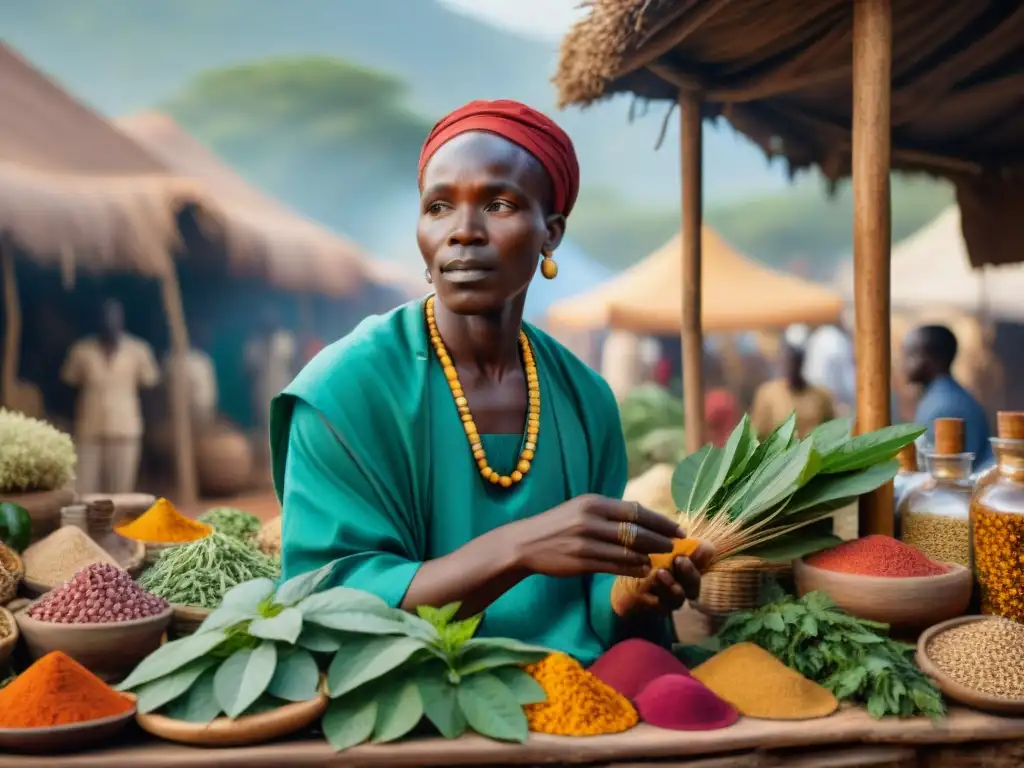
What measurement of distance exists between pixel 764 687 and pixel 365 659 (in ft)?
2.40

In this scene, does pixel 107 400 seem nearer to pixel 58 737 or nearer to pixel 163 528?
pixel 163 528

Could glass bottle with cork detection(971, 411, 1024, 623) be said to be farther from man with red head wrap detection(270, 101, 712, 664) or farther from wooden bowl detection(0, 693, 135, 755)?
wooden bowl detection(0, 693, 135, 755)

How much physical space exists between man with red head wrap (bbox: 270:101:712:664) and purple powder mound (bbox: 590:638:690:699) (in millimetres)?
91

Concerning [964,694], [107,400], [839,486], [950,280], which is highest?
[950,280]

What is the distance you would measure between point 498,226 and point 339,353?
1.35 ft

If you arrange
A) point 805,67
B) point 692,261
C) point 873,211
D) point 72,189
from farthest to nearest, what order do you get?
point 72,189, point 692,261, point 805,67, point 873,211

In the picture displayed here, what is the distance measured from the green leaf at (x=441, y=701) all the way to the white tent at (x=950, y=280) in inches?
394

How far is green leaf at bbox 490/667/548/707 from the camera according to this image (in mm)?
1601

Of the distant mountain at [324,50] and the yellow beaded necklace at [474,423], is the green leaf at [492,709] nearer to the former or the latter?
the yellow beaded necklace at [474,423]

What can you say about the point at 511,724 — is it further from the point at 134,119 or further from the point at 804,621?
the point at 134,119

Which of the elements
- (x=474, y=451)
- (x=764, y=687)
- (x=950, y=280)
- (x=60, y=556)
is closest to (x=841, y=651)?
(x=764, y=687)

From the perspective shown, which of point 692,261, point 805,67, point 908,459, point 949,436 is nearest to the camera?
point 949,436

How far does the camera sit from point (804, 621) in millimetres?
1924

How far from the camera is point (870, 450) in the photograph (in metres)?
2.24
